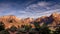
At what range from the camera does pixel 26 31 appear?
8336mm

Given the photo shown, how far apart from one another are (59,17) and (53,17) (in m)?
1.84

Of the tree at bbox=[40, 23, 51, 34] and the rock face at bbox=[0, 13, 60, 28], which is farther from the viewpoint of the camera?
the rock face at bbox=[0, 13, 60, 28]

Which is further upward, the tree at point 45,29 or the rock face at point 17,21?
the rock face at point 17,21

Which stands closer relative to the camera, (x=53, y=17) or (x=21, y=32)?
(x=21, y=32)

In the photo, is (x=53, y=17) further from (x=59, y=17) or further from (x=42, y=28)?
(x=42, y=28)

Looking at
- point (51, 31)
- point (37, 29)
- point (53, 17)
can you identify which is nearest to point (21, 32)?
point (37, 29)

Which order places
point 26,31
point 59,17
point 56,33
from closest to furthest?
point 56,33, point 26,31, point 59,17

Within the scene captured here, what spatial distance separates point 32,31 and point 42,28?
53 cm

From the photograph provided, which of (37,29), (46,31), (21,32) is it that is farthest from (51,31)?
(21,32)

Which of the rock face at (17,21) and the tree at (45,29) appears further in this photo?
the rock face at (17,21)

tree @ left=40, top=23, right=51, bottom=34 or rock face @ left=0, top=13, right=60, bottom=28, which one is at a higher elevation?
rock face @ left=0, top=13, right=60, bottom=28

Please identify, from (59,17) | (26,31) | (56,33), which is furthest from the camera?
(59,17)

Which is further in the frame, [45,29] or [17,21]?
[17,21]

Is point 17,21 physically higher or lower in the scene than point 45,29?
higher
